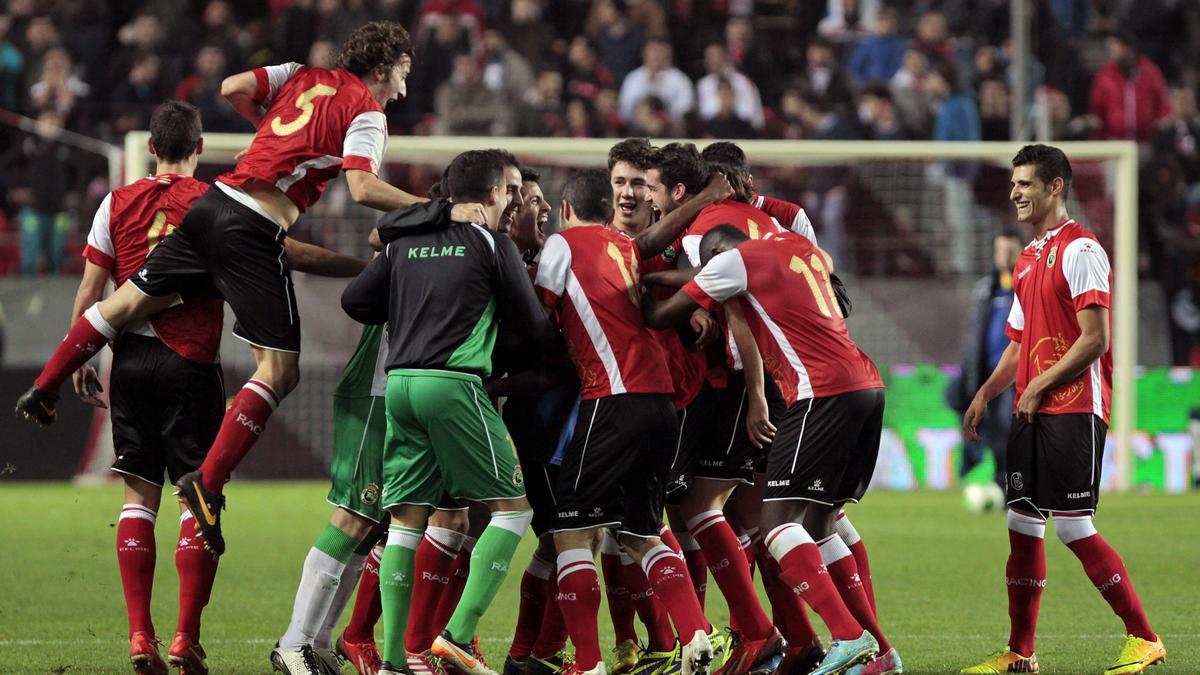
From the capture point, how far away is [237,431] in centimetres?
648

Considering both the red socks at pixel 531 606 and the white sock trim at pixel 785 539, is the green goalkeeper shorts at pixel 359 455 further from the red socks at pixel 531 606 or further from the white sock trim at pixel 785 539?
the white sock trim at pixel 785 539

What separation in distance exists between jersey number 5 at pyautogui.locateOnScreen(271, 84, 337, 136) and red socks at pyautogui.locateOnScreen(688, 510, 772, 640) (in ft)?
7.99

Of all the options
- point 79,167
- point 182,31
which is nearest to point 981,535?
point 79,167

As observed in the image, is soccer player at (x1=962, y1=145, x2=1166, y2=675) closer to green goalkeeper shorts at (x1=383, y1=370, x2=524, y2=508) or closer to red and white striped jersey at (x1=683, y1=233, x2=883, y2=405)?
red and white striped jersey at (x1=683, y1=233, x2=883, y2=405)

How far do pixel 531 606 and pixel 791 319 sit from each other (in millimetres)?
1674

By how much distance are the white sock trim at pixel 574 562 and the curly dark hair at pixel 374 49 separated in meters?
2.25

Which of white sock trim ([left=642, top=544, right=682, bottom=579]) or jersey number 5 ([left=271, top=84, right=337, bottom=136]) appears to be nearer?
white sock trim ([left=642, top=544, right=682, bottom=579])

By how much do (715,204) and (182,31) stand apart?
15.2 metres

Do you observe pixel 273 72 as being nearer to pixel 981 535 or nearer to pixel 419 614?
pixel 419 614

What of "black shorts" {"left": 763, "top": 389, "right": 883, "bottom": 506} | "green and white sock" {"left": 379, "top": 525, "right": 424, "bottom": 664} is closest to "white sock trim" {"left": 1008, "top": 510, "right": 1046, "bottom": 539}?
"black shorts" {"left": 763, "top": 389, "right": 883, "bottom": 506}

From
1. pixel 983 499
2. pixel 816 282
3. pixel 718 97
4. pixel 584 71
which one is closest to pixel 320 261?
pixel 816 282

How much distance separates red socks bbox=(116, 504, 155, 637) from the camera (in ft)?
21.5

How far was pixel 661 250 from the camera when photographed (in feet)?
22.8

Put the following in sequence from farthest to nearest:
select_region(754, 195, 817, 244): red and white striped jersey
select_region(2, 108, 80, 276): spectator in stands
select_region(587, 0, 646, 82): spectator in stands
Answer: select_region(587, 0, 646, 82): spectator in stands → select_region(2, 108, 80, 276): spectator in stands → select_region(754, 195, 817, 244): red and white striped jersey
